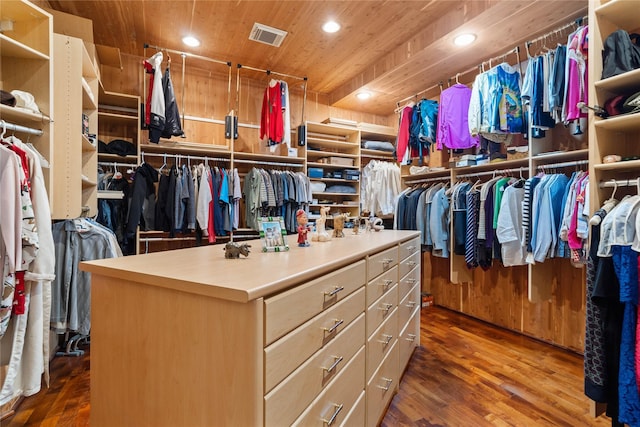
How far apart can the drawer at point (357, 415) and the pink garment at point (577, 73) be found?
2.24m

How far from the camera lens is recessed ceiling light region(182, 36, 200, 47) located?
10.6ft

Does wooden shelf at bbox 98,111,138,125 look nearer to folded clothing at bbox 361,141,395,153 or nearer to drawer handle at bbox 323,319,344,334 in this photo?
folded clothing at bbox 361,141,395,153

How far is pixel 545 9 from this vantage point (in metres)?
2.33

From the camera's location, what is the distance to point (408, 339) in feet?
7.23

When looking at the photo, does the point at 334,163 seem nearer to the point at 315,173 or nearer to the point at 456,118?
the point at 315,173

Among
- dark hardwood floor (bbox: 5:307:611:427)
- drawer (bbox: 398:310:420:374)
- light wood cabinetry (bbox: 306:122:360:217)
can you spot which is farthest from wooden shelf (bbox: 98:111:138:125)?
drawer (bbox: 398:310:420:374)

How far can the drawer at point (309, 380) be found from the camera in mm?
833

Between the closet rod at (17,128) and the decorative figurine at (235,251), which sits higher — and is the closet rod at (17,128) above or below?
above

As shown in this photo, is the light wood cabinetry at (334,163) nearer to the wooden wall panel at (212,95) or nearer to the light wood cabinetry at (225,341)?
the wooden wall panel at (212,95)

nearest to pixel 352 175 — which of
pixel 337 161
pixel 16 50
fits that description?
pixel 337 161

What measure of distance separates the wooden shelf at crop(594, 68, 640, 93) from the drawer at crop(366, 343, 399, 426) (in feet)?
6.16

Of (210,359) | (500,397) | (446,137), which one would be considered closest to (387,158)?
(446,137)

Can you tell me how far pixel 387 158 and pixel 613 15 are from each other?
3193mm

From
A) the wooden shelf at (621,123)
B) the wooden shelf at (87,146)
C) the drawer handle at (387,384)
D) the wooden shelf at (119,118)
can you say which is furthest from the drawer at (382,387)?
the wooden shelf at (119,118)
